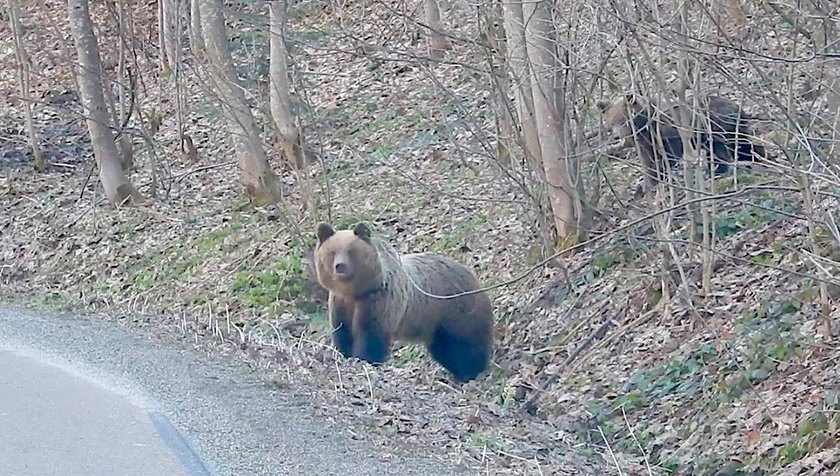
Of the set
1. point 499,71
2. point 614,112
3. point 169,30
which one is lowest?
point 614,112

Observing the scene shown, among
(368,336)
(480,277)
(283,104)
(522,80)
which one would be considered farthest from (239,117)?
(368,336)

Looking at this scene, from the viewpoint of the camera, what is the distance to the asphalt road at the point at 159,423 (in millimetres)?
6781

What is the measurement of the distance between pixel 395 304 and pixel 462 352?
2.64 feet

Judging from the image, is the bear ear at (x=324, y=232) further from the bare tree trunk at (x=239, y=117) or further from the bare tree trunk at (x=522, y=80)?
the bare tree trunk at (x=239, y=117)

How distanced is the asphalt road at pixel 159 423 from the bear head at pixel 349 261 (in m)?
2.00

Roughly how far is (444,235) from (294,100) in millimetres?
3080

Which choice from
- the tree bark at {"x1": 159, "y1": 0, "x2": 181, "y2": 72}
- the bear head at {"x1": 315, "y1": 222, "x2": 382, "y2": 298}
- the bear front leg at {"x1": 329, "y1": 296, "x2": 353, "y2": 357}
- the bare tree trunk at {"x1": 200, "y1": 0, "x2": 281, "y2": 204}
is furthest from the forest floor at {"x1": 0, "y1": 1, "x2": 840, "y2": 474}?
the tree bark at {"x1": 159, "y1": 0, "x2": 181, "y2": 72}

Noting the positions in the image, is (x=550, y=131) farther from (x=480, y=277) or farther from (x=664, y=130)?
(x=480, y=277)

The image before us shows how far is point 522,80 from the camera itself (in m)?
12.8

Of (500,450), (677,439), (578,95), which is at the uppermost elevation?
(578,95)

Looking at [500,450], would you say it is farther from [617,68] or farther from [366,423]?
[617,68]

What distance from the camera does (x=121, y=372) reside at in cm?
941

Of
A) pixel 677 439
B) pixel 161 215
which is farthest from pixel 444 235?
pixel 677 439

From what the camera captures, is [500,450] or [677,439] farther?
[677,439]
